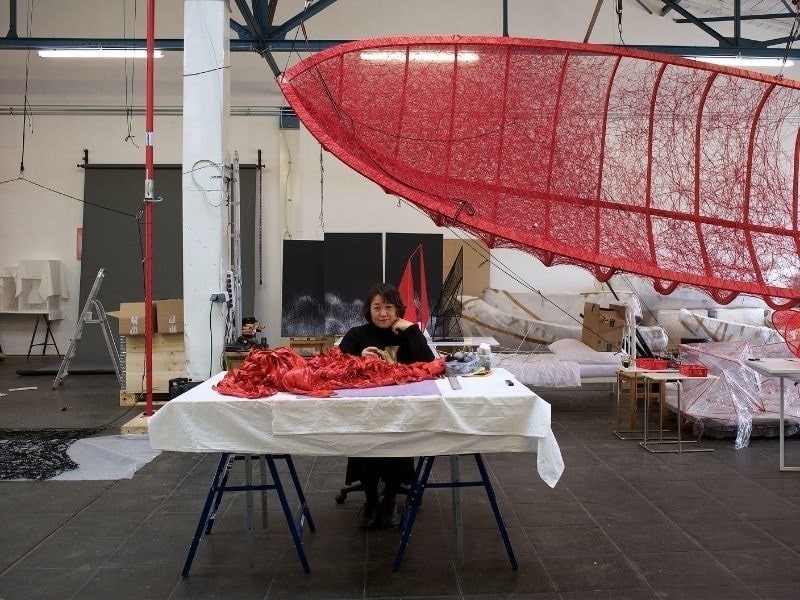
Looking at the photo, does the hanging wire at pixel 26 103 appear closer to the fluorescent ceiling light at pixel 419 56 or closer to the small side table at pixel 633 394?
the fluorescent ceiling light at pixel 419 56

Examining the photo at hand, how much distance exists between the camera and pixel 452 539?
9.06ft

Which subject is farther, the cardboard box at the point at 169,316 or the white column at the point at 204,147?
the cardboard box at the point at 169,316

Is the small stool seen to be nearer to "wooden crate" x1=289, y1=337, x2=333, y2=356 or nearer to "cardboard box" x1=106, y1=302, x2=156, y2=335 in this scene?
"wooden crate" x1=289, y1=337, x2=333, y2=356

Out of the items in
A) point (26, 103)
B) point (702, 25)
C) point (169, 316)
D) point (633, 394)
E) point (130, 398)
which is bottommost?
point (130, 398)

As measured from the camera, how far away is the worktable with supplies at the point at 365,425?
2.21m

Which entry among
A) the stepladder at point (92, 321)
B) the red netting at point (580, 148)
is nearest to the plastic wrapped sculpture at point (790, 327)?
the red netting at point (580, 148)

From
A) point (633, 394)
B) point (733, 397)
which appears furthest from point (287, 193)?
point (733, 397)

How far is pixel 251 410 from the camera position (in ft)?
7.27

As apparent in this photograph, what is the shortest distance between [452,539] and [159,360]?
3.76 metres

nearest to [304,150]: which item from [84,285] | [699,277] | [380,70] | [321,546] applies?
[84,285]

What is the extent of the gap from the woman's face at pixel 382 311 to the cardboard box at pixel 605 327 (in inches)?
146

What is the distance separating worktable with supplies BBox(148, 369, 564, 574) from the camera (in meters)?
2.21

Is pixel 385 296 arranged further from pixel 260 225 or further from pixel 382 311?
pixel 260 225

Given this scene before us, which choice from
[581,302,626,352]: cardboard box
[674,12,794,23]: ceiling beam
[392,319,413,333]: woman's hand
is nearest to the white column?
[392,319,413,333]: woman's hand
